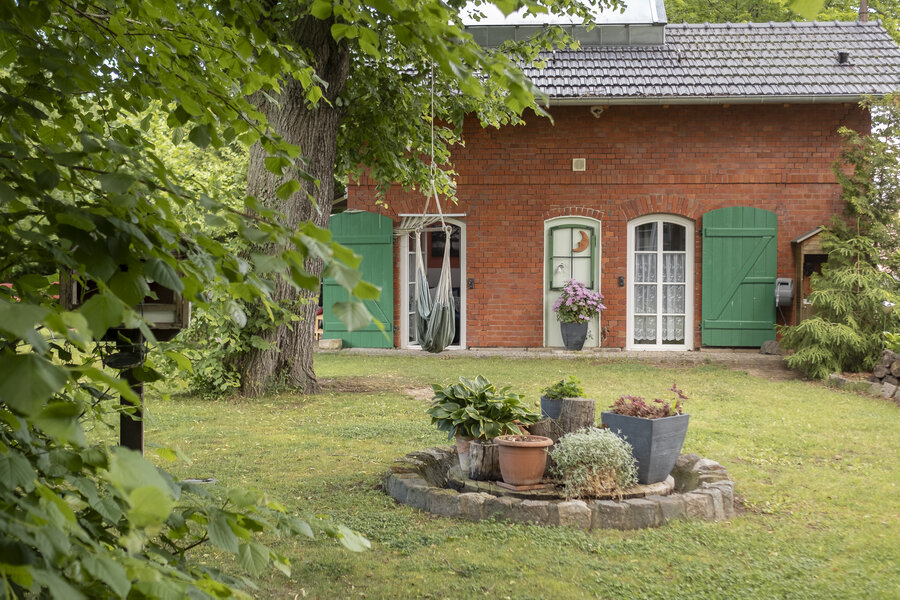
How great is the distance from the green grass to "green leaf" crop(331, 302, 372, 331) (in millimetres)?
2379

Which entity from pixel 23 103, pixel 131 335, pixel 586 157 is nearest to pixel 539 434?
pixel 131 335

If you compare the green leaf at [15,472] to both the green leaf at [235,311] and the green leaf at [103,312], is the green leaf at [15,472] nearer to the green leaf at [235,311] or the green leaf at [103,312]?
the green leaf at [103,312]

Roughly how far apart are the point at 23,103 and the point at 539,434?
374cm

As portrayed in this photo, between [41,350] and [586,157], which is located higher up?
[586,157]

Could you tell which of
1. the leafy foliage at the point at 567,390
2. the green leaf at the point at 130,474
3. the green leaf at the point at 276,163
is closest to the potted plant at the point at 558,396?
the leafy foliage at the point at 567,390

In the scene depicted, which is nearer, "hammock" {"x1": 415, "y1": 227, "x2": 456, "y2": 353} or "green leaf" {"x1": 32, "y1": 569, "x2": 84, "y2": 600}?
"green leaf" {"x1": 32, "y1": 569, "x2": 84, "y2": 600}

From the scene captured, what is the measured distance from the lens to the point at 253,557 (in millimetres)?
1304

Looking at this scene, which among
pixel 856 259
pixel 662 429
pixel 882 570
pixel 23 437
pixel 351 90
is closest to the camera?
pixel 23 437

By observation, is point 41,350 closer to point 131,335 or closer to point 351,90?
point 131,335

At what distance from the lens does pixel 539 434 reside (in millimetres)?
4785

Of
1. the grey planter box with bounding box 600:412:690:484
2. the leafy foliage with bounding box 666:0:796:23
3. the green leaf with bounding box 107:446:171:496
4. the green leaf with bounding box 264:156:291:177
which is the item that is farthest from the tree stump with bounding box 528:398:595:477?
the leafy foliage with bounding box 666:0:796:23

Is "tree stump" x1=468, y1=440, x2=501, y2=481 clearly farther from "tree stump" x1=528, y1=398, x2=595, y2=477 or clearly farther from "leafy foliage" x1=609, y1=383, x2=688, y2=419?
"leafy foliage" x1=609, y1=383, x2=688, y2=419

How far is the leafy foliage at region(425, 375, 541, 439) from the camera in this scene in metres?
4.47

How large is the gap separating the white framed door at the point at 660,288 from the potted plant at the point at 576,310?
72cm
